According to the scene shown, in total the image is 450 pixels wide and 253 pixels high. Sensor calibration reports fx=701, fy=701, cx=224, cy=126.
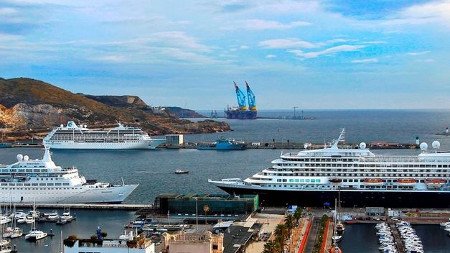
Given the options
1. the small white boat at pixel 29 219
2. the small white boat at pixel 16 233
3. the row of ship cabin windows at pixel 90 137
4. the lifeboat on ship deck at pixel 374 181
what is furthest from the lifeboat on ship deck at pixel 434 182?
the row of ship cabin windows at pixel 90 137

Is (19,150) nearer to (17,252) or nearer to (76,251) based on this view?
(17,252)

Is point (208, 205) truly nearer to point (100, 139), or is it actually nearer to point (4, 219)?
point (4, 219)

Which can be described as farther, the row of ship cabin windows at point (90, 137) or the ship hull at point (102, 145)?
the row of ship cabin windows at point (90, 137)

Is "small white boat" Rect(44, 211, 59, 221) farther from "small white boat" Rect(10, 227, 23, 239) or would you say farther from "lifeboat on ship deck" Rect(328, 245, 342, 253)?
"lifeboat on ship deck" Rect(328, 245, 342, 253)

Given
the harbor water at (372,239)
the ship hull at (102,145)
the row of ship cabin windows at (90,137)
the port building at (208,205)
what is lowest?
→ the harbor water at (372,239)

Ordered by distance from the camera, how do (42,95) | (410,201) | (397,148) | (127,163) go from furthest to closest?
(42,95) < (397,148) < (127,163) < (410,201)

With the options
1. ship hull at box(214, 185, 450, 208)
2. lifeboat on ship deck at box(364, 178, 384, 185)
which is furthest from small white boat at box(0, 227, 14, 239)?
lifeboat on ship deck at box(364, 178, 384, 185)

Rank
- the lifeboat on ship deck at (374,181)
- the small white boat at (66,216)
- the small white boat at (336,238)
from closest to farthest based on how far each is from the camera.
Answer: the small white boat at (336,238), the small white boat at (66,216), the lifeboat on ship deck at (374,181)


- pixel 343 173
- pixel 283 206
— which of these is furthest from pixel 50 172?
pixel 343 173

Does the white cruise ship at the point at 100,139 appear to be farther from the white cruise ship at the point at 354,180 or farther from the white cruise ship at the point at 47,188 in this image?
the white cruise ship at the point at 354,180
